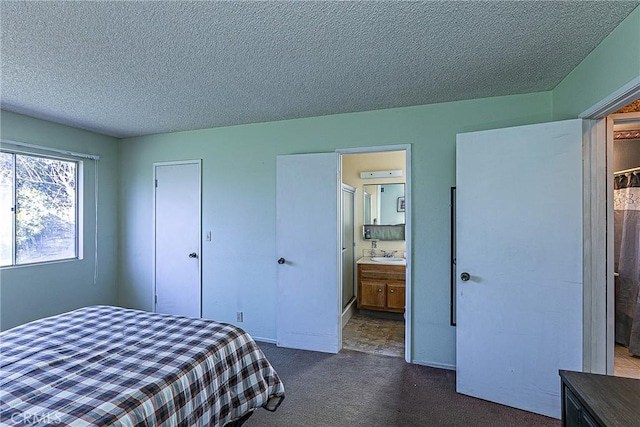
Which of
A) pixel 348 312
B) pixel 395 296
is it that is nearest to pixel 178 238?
pixel 348 312

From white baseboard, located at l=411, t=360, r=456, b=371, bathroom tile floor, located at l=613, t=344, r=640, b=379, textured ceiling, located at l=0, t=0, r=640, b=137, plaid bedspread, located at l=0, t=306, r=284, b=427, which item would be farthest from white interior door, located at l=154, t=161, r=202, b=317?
bathroom tile floor, located at l=613, t=344, r=640, b=379

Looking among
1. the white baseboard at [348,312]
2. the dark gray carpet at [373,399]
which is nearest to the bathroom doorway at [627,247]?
the dark gray carpet at [373,399]

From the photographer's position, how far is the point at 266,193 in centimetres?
346

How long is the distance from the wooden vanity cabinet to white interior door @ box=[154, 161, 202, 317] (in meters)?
2.09

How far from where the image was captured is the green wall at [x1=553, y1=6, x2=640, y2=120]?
159 centimetres

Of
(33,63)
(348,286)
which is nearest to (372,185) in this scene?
(348,286)

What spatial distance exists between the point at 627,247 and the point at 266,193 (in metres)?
3.79

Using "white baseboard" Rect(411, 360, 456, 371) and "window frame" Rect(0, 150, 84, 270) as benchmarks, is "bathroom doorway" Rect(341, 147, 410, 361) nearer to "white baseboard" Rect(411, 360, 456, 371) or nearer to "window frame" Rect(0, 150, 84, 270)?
"white baseboard" Rect(411, 360, 456, 371)

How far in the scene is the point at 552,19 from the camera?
1646mm

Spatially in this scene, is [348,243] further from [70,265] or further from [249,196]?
[70,265]

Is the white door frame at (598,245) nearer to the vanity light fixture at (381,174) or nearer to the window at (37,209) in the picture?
the vanity light fixture at (381,174)

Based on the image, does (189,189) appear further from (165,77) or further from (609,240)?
(609,240)

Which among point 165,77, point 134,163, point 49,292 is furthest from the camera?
point 134,163

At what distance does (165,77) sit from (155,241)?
2.33 meters
